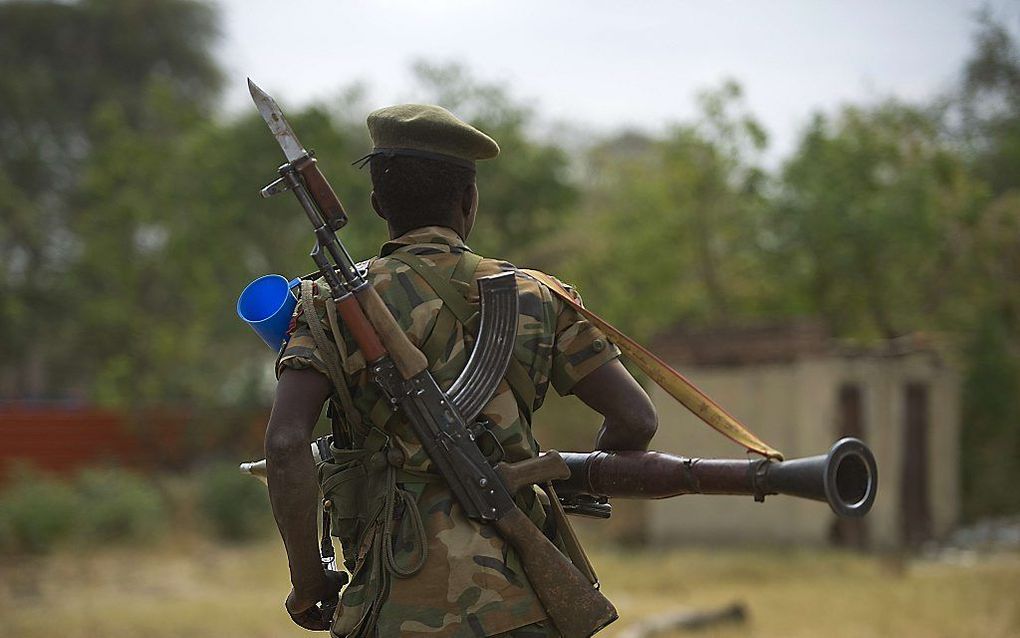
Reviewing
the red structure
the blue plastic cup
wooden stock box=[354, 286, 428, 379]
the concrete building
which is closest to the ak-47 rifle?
wooden stock box=[354, 286, 428, 379]

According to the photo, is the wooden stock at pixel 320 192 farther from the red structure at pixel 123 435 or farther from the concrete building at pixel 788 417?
the red structure at pixel 123 435

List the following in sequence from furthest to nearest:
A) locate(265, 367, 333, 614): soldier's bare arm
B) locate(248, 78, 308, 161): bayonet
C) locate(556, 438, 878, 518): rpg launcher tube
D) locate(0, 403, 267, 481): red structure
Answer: locate(0, 403, 267, 481): red structure → locate(248, 78, 308, 161): bayonet → locate(265, 367, 333, 614): soldier's bare arm → locate(556, 438, 878, 518): rpg launcher tube

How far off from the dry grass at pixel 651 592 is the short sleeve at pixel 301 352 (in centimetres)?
623

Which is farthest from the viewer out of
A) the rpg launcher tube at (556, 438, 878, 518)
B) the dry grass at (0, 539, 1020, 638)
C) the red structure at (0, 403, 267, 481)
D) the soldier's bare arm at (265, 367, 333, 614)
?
the red structure at (0, 403, 267, 481)

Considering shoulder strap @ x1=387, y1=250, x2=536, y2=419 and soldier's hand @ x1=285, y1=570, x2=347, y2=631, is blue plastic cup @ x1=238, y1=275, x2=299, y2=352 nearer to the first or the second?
shoulder strap @ x1=387, y1=250, x2=536, y2=419

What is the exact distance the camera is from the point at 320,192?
2.98 m

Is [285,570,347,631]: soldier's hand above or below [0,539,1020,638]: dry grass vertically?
above

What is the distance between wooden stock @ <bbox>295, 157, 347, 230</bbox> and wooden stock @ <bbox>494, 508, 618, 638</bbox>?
809 millimetres

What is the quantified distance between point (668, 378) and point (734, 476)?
554mm

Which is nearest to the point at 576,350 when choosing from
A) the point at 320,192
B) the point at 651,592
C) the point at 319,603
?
the point at 320,192

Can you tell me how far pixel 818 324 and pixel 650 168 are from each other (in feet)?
21.7

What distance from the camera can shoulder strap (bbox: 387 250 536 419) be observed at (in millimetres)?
2963

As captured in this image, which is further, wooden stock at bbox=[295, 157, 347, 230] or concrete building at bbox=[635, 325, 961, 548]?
concrete building at bbox=[635, 325, 961, 548]

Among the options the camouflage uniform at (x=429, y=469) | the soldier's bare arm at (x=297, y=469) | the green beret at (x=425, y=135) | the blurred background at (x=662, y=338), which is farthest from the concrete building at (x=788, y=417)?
the soldier's bare arm at (x=297, y=469)
